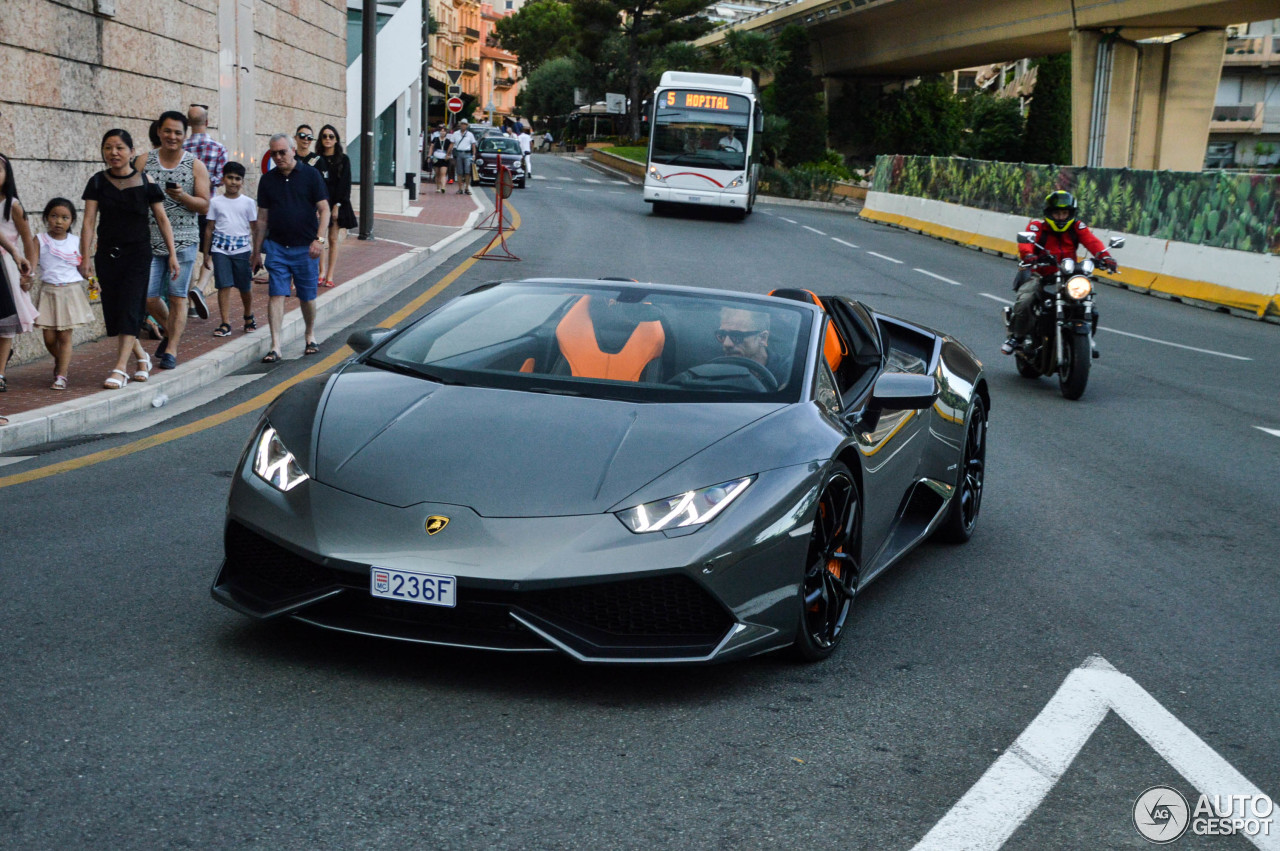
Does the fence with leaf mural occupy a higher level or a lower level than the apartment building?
lower

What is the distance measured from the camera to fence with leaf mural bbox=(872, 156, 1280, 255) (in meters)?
20.9

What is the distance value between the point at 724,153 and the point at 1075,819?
107ft

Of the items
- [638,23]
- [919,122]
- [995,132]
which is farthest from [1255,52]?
[638,23]

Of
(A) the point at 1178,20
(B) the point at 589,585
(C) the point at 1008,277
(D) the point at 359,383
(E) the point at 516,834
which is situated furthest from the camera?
(A) the point at 1178,20

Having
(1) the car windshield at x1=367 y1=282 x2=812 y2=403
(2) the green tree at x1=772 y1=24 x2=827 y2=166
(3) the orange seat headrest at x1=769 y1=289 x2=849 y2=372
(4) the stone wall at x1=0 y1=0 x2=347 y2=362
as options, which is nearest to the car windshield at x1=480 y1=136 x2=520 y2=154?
(2) the green tree at x1=772 y1=24 x2=827 y2=166

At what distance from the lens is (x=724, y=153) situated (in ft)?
116

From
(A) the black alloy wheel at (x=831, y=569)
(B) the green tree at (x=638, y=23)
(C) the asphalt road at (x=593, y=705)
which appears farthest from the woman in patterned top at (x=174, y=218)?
(B) the green tree at (x=638, y=23)

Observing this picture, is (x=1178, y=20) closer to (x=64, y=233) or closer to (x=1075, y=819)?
(x=64, y=233)

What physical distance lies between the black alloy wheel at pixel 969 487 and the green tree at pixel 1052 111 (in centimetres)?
6368

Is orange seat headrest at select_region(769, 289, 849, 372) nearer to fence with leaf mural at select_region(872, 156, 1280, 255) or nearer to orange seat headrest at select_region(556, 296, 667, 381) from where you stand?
orange seat headrest at select_region(556, 296, 667, 381)

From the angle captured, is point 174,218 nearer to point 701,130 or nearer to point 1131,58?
point 701,130

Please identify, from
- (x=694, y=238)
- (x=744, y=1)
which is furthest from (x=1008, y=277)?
(x=744, y=1)

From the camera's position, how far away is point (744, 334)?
532 cm

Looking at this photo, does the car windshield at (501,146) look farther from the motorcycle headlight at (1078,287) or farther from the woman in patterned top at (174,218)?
the woman in patterned top at (174,218)
